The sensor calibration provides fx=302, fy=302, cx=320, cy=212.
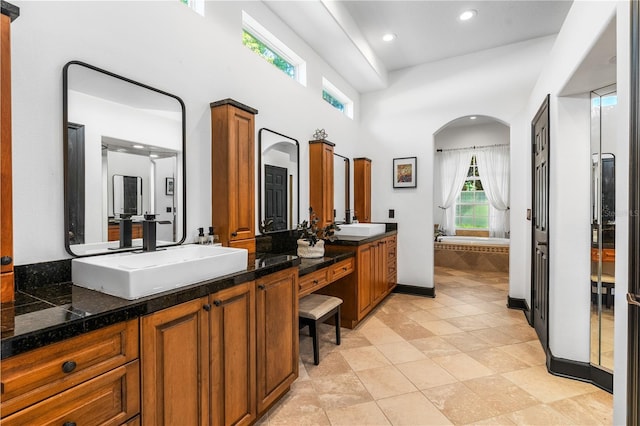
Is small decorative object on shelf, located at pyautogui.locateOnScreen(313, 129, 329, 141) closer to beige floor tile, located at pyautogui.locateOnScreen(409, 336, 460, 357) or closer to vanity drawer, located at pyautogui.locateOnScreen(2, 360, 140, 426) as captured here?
beige floor tile, located at pyautogui.locateOnScreen(409, 336, 460, 357)

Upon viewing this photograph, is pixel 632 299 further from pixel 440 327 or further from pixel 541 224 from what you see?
pixel 440 327

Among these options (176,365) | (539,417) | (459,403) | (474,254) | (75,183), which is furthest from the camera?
(474,254)

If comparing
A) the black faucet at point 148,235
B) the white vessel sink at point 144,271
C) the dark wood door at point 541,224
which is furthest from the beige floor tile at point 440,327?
the black faucet at point 148,235

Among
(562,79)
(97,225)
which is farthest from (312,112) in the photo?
(97,225)

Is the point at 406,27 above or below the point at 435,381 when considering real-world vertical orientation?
above

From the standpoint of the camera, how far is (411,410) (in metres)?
1.89

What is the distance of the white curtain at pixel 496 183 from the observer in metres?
6.55

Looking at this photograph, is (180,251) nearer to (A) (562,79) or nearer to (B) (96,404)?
Result: (B) (96,404)

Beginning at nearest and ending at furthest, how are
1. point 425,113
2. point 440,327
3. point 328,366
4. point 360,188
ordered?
1. point 328,366
2. point 440,327
3. point 425,113
4. point 360,188

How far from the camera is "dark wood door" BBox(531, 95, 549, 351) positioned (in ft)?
8.35

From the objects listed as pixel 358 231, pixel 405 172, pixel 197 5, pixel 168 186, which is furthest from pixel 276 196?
pixel 405 172

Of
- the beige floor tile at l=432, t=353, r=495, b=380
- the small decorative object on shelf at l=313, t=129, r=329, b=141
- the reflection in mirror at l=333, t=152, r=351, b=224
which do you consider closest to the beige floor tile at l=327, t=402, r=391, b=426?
the beige floor tile at l=432, t=353, r=495, b=380

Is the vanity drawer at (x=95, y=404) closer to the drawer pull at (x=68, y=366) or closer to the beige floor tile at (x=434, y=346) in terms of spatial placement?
the drawer pull at (x=68, y=366)

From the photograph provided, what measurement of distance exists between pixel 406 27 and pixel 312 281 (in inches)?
121
